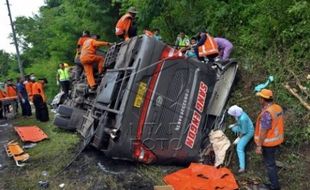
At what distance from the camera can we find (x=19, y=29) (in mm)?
51406

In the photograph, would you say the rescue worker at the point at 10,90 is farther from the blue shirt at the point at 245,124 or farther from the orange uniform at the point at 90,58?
the blue shirt at the point at 245,124

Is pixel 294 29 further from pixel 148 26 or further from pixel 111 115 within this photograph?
pixel 148 26

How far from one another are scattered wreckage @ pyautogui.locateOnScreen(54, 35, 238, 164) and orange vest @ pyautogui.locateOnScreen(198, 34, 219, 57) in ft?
3.18

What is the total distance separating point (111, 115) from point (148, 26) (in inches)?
331

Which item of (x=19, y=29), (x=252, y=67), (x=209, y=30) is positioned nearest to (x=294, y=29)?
(x=252, y=67)

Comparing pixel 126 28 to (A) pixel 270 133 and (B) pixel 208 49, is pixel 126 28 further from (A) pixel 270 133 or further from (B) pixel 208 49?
(A) pixel 270 133

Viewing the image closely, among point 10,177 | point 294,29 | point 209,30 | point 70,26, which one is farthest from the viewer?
point 70,26

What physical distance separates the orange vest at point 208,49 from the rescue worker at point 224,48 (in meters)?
0.30

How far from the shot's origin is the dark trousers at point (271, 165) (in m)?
5.98

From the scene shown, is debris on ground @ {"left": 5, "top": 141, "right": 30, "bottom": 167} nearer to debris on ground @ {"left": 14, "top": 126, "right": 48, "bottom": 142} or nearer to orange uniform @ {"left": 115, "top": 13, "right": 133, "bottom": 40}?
debris on ground @ {"left": 14, "top": 126, "right": 48, "bottom": 142}

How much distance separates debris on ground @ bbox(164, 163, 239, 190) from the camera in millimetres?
6160

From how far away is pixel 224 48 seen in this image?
29.9ft

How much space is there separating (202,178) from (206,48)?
317 centimetres

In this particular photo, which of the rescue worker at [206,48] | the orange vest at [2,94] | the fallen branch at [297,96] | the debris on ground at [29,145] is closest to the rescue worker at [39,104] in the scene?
the orange vest at [2,94]
